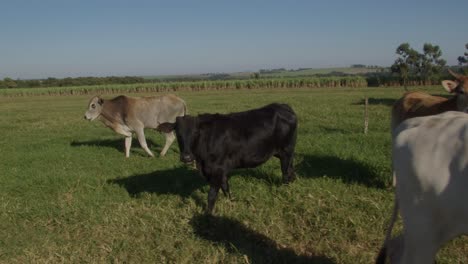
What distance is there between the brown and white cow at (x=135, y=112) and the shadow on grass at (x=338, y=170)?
16.1 ft

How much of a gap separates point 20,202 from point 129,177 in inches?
79.2

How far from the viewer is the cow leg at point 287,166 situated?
7.43m

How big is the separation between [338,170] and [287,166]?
3.22 ft

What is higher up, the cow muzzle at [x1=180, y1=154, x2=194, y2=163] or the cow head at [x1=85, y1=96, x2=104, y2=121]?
the cow head at [x1=85, y1=96, x2=104, y2=121]

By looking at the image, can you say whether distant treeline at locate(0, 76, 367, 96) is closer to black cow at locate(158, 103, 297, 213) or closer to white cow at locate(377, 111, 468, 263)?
black cow at locate(158, 103, 297, 213)

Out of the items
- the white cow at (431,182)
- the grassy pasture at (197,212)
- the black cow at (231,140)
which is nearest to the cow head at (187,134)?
the black cow at (231,140)

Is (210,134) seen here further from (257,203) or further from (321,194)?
(321,194)

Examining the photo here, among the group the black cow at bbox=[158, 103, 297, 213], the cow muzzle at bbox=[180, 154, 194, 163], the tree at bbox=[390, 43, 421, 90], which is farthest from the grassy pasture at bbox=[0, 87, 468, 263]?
the tree at bbox=[390, 43, 421, 90]

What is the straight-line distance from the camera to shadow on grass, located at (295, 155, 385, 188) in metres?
7.13

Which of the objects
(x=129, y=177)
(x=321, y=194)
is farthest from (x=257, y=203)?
(x=129, y=177)

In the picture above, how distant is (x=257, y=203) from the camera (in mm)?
6355

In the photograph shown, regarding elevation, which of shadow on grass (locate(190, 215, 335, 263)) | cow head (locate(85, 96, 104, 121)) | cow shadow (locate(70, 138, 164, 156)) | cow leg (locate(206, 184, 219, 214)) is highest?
cow head (locate(85, 96, 104, 121))

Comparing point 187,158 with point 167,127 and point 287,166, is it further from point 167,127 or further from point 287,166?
point 287,166

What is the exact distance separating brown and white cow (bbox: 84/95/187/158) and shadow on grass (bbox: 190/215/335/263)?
654 cm
